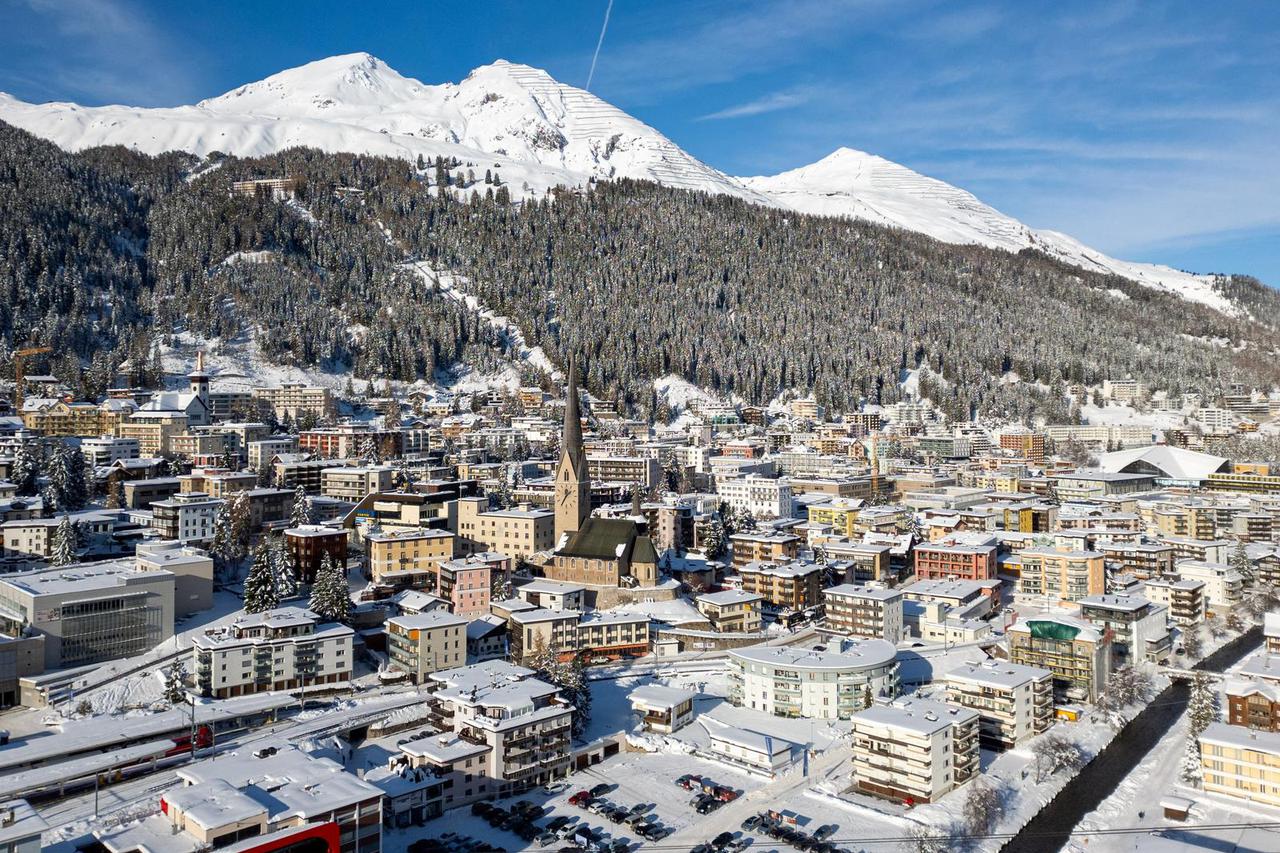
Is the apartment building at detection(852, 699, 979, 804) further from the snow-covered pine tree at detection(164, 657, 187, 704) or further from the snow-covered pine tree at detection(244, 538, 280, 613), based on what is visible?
the snow-covered pine tree at detection(244, 538, 280, 613)

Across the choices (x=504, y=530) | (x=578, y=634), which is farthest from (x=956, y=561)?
(x=504, y=530)

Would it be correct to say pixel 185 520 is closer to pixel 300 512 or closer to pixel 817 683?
pixel 300 512

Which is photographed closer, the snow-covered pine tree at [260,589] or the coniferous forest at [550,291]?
the snow-covered pine tree at [260,589]

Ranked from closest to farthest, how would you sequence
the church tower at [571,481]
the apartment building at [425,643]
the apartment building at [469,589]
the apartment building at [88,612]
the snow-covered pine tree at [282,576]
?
1. the apartment building at [88,612]
2. the apartment building at [425,643]
3. the snow-covered pine tree at [282,576]
4. the apartment building at [469,589]
5. the church tower at [571,481]

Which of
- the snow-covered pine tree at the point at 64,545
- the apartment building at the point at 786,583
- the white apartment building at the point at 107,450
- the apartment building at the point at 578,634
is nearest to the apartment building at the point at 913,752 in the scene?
the apartment building at the point at 578,634

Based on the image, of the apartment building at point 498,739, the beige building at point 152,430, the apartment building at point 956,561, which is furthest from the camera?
the beige building at point 152,430

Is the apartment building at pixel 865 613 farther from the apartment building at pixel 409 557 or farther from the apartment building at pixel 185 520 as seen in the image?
the apartment building at pixel 185 520

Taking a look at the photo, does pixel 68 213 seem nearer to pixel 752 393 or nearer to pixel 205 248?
pixel 205 248

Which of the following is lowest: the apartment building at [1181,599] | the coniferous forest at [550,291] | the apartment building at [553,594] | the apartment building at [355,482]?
the apartment building at [1181,599]
